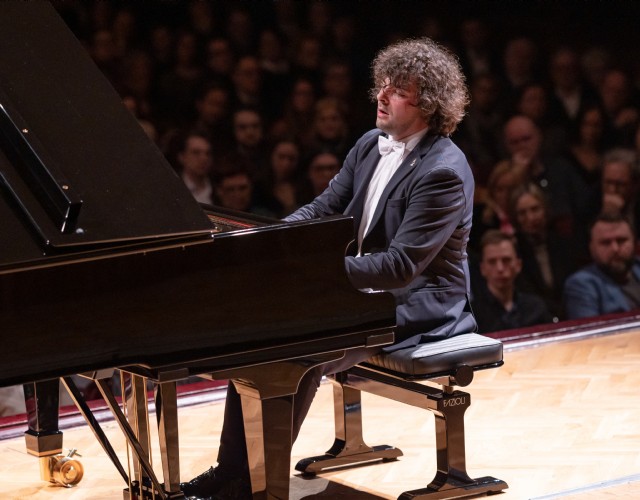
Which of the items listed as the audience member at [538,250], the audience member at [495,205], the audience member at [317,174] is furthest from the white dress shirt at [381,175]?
the audience member at [538,250]

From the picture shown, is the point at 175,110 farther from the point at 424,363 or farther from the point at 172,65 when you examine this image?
the point at 424,363

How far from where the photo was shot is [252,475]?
2756mm

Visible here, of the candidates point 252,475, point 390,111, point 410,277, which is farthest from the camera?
point 390,111

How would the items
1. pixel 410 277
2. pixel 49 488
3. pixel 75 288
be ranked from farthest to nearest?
pixel 49 488
pixel 410 277
pixel 75 288

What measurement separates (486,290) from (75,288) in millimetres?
3470

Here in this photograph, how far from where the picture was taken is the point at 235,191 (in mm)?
5176

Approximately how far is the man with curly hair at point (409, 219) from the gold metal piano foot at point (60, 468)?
583 mm

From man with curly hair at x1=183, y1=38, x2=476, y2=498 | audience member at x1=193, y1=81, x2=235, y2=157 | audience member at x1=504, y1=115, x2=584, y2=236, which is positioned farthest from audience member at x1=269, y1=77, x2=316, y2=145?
man with curly hair at x1=183, y1=38, x2=476, y2=498

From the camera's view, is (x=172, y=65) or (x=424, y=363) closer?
(x=424, y=363)

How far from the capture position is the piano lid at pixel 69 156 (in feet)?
7.66

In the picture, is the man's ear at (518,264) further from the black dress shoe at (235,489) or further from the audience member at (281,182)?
the black dress shoe at (235,489)

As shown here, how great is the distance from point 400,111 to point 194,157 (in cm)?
196

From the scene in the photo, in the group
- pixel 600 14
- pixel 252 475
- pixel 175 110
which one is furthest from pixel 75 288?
pixel 600 14

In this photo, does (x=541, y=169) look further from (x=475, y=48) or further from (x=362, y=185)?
(x=362, y=185)
